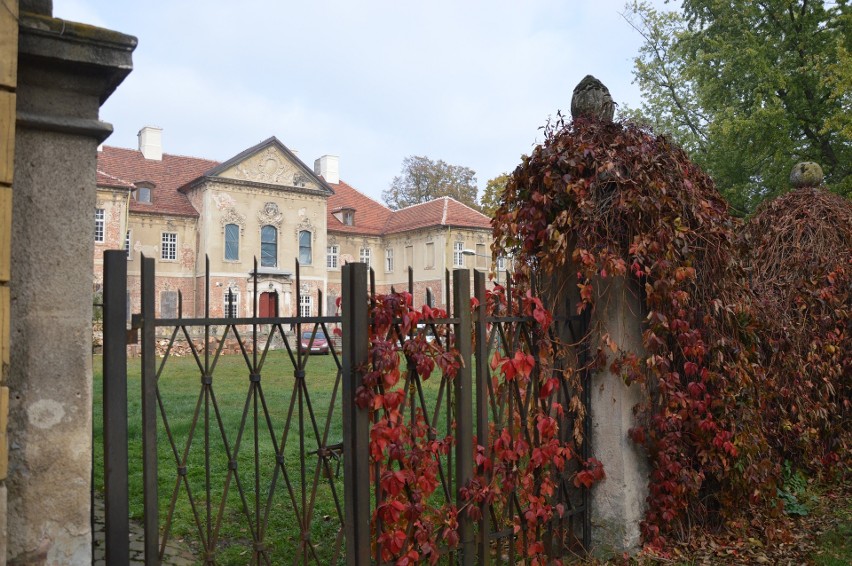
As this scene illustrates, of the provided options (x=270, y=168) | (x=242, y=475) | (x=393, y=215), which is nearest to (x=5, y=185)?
(x=242, y=475)

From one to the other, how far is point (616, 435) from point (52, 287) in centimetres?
328

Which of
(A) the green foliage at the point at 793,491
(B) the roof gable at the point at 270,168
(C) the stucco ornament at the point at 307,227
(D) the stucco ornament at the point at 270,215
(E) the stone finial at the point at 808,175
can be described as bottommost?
(A) the green foliage at the point at 793,491

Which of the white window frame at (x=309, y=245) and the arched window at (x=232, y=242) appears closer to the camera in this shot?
the arched window at (x=232, y=242)

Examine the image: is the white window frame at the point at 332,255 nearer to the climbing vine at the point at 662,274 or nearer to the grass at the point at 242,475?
the grass at the point at 242,475

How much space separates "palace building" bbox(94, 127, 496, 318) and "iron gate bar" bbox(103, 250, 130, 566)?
29788 mm

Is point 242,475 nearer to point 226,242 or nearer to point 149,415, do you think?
point 149,415

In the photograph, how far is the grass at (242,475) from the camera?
10.2 feet

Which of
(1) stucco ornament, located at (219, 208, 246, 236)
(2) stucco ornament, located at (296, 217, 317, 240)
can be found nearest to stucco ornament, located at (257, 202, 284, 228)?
(1) stucco ornament, located at (219, 208, 246, 236)

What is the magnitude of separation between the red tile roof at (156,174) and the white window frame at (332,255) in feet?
27.5

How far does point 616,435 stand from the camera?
14.0 feet

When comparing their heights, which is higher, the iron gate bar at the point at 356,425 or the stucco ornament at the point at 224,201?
the stucco ornament at the point at 224,201

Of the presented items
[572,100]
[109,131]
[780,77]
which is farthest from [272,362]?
[109,131]

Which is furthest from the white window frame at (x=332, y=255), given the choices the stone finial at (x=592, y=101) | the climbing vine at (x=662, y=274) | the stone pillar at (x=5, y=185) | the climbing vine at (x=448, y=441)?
the stone pillar at (x=5, y=185)

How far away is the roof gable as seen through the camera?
34312 millimetres
